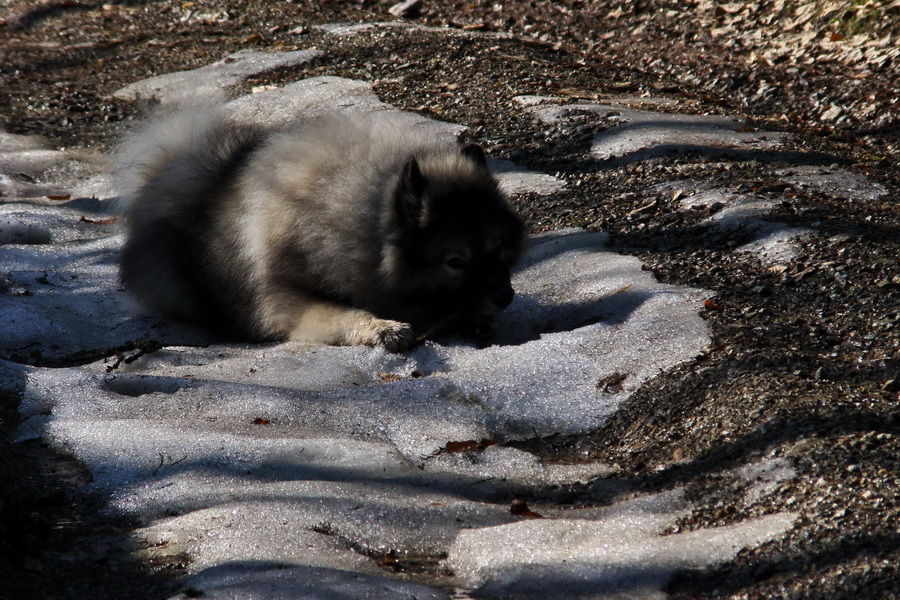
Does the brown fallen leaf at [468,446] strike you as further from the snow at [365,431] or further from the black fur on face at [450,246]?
the black fur on face at [450,246]

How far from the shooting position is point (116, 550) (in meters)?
2.49

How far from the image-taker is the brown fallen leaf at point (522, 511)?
272cm

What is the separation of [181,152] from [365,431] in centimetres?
300

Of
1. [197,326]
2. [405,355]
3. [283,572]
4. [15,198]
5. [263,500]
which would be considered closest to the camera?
[283,572]

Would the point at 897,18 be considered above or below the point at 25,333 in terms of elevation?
above

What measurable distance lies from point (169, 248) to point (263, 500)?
2.93m

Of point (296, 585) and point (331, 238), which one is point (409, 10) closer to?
point (331, 238)

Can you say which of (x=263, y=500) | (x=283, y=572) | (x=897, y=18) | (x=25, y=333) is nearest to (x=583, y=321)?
(x=263, y=500)

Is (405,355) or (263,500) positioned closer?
(263,500)

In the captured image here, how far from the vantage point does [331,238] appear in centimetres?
450

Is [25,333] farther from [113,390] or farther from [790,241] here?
[790,241]

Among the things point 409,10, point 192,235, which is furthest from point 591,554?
point 409,10

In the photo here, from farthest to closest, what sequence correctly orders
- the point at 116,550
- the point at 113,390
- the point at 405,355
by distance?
1. the point at 405,355
2. the point at 113,390
3. the point at 116,550

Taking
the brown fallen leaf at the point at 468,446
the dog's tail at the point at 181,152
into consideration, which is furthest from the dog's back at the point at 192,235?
the brown fallen leaf at the point at 468,446
